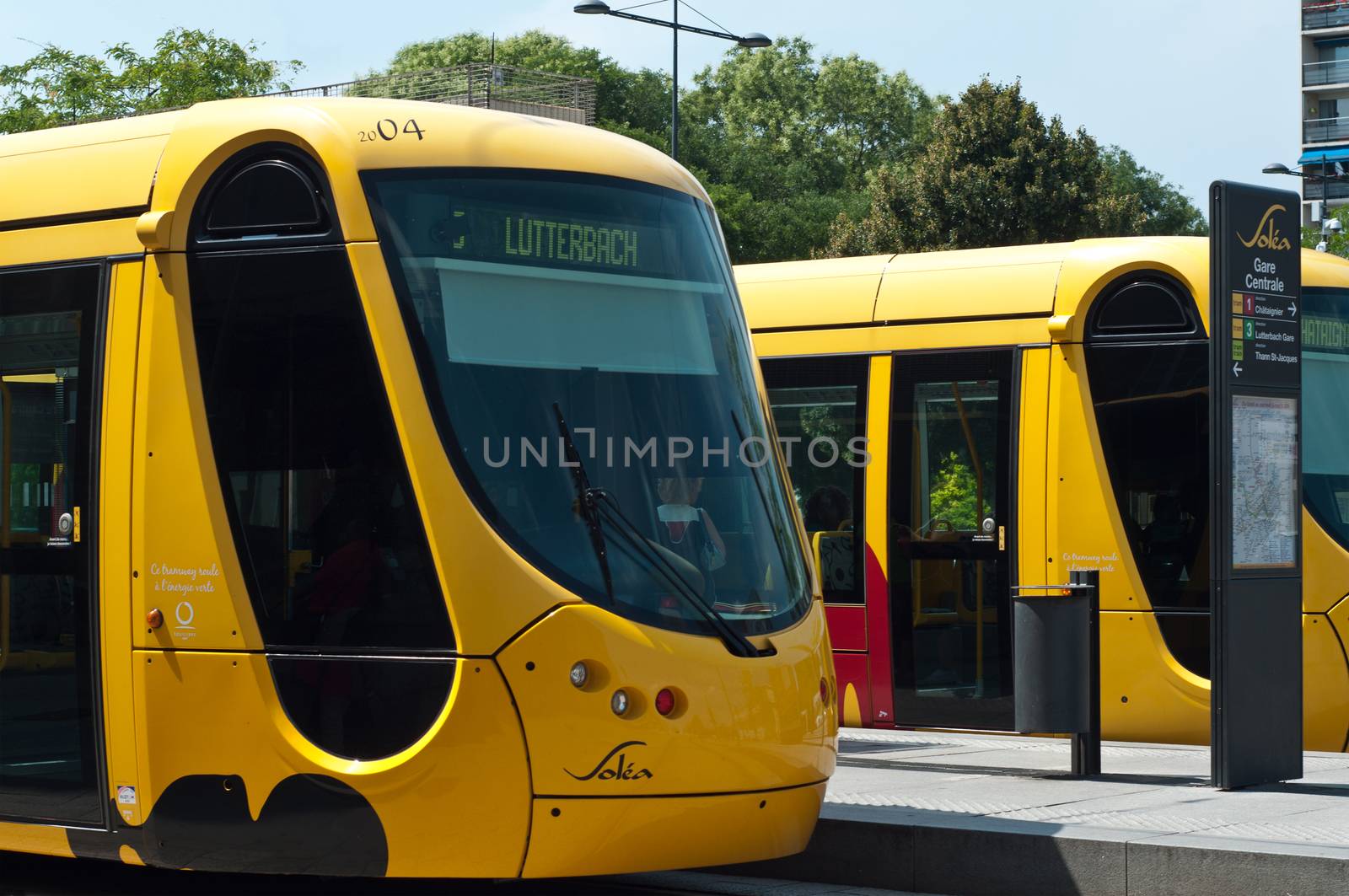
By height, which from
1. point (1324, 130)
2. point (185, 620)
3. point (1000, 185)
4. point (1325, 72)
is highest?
point (1325, 72)

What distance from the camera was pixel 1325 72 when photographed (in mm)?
91812

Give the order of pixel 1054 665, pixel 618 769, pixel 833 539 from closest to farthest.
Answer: pixel 618 769 < pixel 1054 665 < pixel 833 539

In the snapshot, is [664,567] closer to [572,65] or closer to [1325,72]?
[572,65]

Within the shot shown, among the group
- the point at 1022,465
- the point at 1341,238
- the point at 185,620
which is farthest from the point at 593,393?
the point at 1341,238

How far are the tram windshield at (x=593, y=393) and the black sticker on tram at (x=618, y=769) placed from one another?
0.49 metres

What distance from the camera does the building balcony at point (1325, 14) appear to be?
90750mm

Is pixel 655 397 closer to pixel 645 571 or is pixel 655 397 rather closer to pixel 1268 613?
pixel 645 571

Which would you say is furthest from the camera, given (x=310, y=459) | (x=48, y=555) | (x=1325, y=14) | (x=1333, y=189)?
(x=1325, y=14)

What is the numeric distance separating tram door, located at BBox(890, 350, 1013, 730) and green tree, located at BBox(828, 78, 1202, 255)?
2583 cm

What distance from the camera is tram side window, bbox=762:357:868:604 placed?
1256 cm

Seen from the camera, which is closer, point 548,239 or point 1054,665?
point 548,239

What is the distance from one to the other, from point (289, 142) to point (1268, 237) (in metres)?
4.99

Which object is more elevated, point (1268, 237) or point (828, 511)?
point (1268, 237)

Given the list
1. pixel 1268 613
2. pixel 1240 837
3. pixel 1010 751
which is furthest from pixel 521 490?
pixel 1010 751
